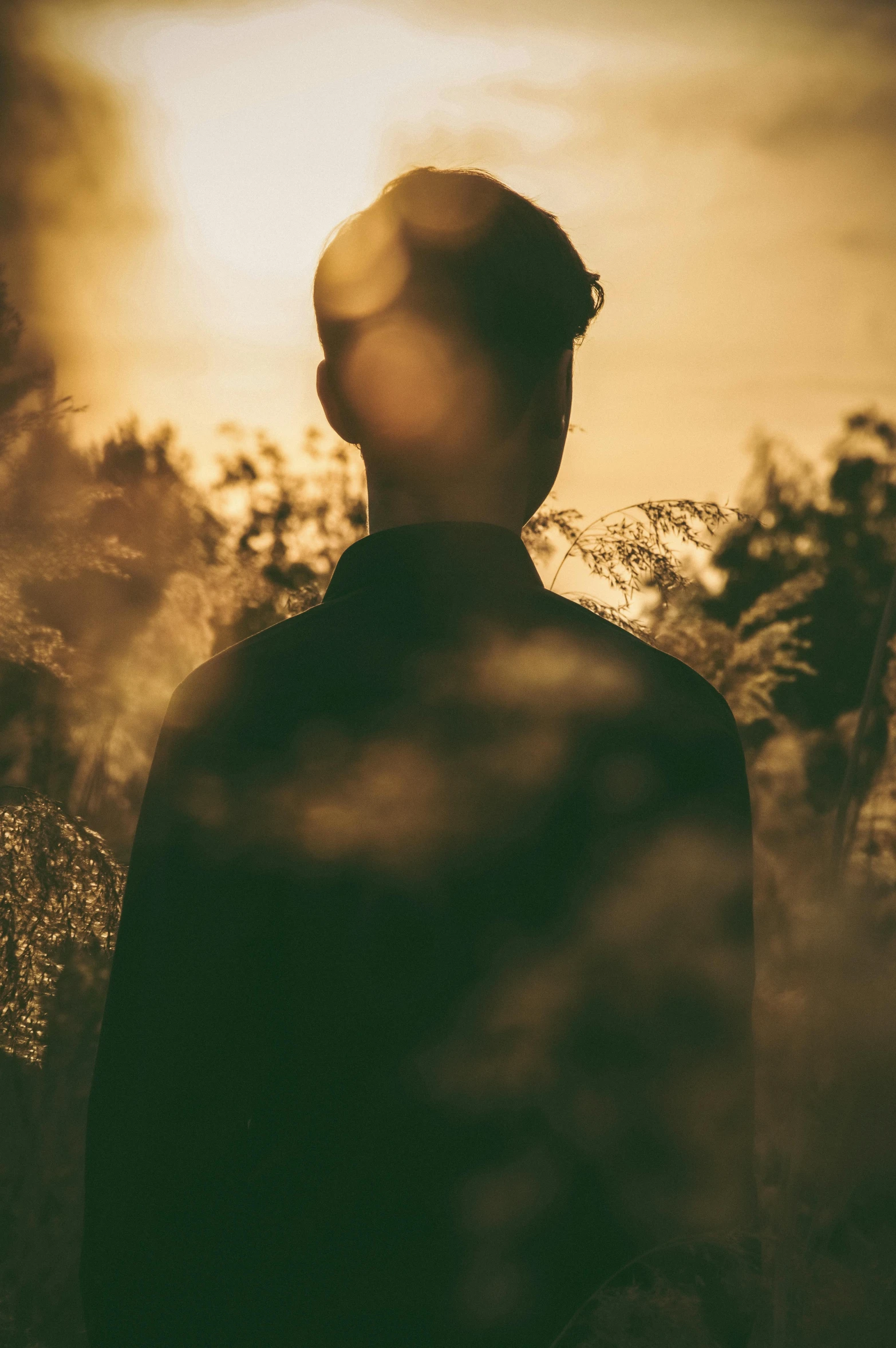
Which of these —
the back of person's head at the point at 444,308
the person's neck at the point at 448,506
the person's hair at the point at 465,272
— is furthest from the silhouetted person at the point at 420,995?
the person's hair at the point at 465,272

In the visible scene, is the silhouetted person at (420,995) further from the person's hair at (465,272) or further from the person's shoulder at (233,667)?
the person's hair at (465,272)

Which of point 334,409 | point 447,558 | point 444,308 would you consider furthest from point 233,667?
point 444,308

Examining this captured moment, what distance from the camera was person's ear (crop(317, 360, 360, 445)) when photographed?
46.6 inches

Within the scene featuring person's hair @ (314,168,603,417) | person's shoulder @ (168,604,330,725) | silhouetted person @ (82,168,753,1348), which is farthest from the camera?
person's hair @ (314,168,603,417)

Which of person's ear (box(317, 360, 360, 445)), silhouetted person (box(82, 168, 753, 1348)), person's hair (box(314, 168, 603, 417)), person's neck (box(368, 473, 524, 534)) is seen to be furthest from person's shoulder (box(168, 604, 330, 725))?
person's hair (box(314, 168, 603, 417))

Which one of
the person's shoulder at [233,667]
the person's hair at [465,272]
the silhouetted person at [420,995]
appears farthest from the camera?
the person's hair at [465,272]

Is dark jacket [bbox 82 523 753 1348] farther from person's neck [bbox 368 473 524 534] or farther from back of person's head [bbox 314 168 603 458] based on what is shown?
back of person's head [bbox 314 168 603 458]

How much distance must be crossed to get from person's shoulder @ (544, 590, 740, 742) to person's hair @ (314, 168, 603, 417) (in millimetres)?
308

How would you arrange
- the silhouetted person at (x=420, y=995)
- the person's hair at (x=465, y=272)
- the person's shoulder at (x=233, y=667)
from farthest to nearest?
the person's hair at (x=465, y=272) → the person's shoulder at (x=233, y=667) → the silhouetted person at (x=420, y=995)

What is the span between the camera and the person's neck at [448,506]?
1.11 m

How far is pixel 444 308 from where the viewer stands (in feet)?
3.71

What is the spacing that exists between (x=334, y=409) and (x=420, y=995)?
745 millimetres

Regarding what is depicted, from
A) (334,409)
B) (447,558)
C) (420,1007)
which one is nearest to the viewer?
(420,1007)

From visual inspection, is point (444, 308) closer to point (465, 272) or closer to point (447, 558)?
point (465, 272)
